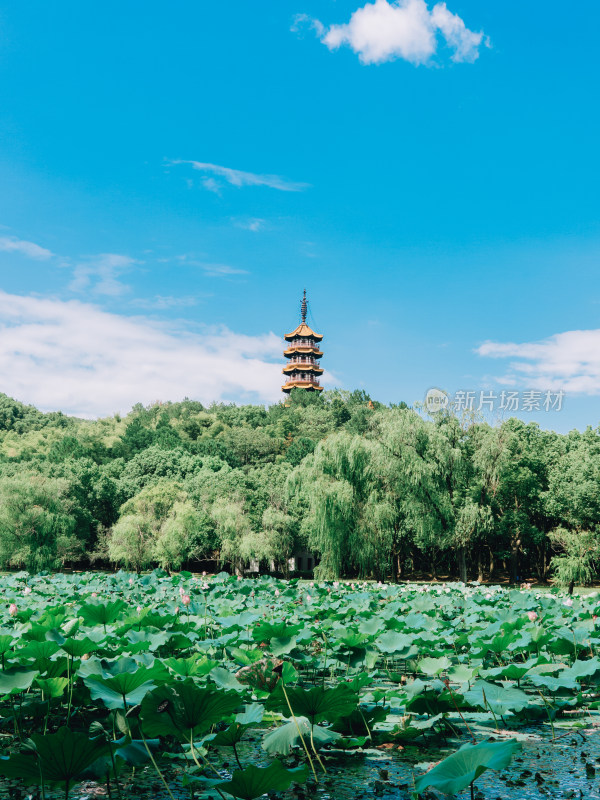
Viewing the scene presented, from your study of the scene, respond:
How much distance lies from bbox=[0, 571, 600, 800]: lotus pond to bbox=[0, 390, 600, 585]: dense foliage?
1381 centimetres

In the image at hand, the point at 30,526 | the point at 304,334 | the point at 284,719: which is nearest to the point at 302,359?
the point at 304,334

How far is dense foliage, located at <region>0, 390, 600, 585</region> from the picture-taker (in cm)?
1862

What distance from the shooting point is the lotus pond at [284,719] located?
6.71ft

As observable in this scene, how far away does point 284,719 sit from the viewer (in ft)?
11.3

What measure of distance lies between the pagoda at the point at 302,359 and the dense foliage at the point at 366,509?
35621 millimetres

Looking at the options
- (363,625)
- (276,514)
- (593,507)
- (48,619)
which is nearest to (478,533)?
(593,507)

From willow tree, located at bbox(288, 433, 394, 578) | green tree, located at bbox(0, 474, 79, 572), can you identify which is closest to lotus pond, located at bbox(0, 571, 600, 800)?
willow tree, located at bbox(288, 433, 394, 578)

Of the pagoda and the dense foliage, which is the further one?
the pagoda

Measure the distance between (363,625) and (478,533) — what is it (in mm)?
15582

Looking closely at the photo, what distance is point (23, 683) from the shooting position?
273 centimetres

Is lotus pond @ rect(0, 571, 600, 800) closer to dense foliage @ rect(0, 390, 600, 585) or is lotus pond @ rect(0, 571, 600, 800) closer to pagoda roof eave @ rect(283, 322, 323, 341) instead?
dense foliage @ rect(0, 390, 600, 585)

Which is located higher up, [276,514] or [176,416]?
[176,416]

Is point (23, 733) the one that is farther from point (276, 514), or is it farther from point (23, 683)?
point (276, 514)

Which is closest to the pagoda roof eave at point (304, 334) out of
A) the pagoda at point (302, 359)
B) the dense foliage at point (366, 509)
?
the pagoda at point (302, 359)
